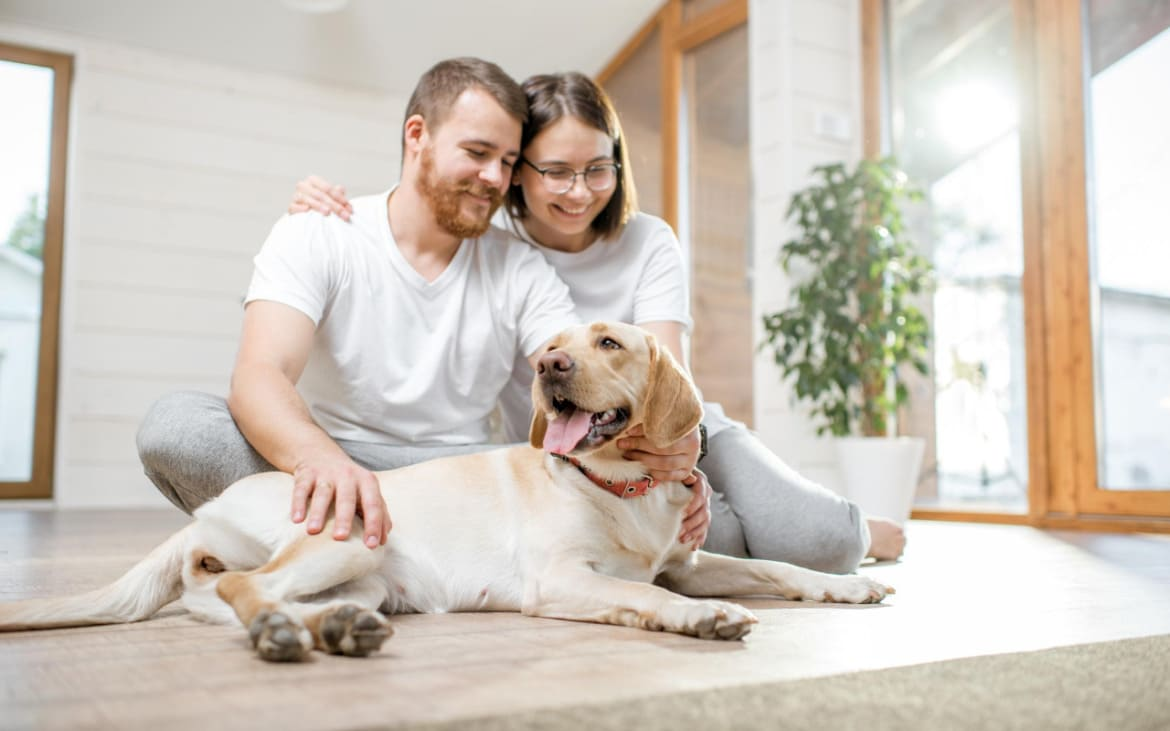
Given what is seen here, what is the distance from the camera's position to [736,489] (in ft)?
7.88

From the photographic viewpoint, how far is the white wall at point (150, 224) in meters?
5.69

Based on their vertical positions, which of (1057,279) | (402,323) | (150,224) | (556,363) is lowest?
(556,363)

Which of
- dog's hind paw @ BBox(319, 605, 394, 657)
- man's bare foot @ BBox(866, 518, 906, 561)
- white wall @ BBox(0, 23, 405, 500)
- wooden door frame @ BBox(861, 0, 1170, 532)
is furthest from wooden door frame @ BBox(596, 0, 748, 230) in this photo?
dog's hind paw @ BBox(319, 605, 394, 657)

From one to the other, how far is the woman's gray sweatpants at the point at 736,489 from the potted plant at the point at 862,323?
1926 millimetres

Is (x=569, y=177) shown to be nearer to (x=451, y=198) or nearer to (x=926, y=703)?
(x=451, y=198)

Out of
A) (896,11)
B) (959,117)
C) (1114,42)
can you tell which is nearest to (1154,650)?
(1114,42)

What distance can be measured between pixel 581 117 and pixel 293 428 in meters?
1.13

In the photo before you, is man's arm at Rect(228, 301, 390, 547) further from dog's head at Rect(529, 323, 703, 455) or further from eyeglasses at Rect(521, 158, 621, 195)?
eyeglasses at Rect(521, 158, 621, 195)

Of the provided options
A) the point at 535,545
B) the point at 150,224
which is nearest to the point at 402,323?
the point at 535,545

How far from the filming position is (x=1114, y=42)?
4156 millimetres

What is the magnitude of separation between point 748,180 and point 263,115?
3.30m

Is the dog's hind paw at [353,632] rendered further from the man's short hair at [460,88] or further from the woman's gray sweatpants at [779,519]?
the man's short hair at [460,88]

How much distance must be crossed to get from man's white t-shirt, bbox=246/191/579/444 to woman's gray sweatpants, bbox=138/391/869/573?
98mm

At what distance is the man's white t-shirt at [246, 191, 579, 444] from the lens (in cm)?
221
